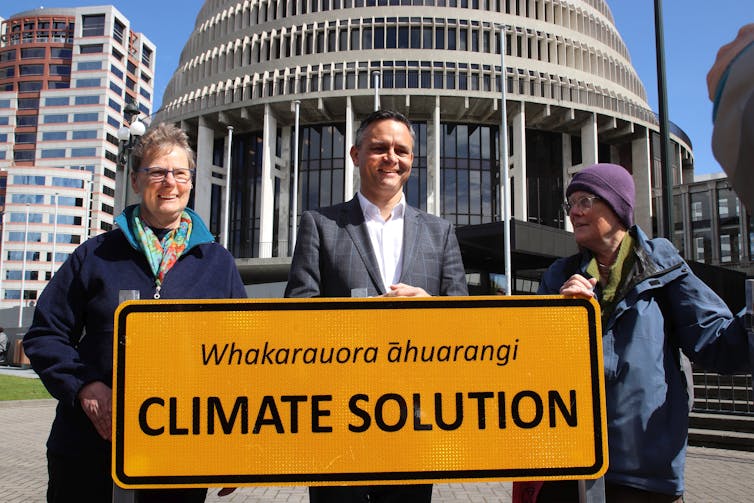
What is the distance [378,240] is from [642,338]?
119 centimetres

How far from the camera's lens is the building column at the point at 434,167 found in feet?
163

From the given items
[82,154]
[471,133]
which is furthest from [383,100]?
[82,154]

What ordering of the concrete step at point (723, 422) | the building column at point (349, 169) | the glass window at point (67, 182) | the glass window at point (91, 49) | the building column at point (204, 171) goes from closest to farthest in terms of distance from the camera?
the concrete step at point (723, 422)
the building column at point (349, 169)
the building column at point (204, 171)
the glass window at point (67, 182)
the glass window at point (91, 49)

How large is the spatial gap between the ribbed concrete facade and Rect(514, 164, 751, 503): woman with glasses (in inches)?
1795

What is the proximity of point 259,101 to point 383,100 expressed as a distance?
10158mm

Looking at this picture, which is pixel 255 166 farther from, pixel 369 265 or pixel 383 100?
pixel 369 265

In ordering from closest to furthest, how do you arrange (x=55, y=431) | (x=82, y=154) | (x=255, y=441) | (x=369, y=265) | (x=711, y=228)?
1. (x=255, y=441)
2. (x=55, y=431)
3. (x=369, y=265)
4. (x=711, y=228)
5. (x=82, y=154)

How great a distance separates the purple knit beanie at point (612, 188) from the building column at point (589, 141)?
50811 mm

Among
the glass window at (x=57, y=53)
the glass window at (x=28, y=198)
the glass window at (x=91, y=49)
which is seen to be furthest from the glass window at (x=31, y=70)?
the glass window at (x=28, y=198)

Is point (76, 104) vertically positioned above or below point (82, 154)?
above

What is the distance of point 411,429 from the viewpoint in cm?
184

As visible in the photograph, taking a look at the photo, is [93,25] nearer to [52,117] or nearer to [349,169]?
[52,117]

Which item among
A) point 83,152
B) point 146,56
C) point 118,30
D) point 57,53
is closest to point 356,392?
point 83,152

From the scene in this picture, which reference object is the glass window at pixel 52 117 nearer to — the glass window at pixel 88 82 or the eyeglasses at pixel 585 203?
the glass window at pixel 88 82
